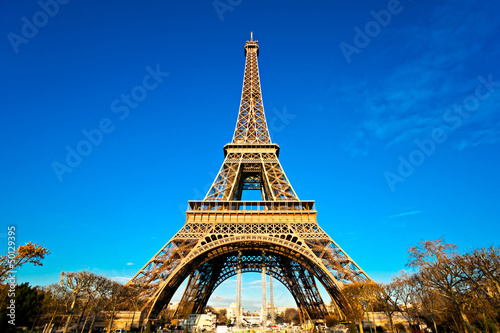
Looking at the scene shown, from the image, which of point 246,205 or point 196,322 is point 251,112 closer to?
point 246,205

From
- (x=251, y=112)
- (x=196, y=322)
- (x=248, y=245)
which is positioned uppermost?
(x=251, y=112)

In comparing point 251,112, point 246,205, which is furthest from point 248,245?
point 251,112

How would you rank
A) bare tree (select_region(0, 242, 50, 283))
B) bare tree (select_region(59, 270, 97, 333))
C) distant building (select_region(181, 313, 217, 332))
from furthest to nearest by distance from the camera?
distant building (select_region(181, 313, 217, 332))
bare tree (select_region(59, 270, 97, 333))
bare tree (select_region(0, 242, 50, 283))

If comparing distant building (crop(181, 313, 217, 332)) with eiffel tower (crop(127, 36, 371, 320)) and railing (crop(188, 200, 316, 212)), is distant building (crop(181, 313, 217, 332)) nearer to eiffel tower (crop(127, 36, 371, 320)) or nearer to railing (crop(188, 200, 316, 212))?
eiffel tower (crop(127, 36, 371, 320))

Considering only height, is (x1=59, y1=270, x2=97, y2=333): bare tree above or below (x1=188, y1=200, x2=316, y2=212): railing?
below

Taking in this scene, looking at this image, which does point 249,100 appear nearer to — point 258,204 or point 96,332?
point 258,204

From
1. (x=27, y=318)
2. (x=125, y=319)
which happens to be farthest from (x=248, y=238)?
(x=27, y=318)

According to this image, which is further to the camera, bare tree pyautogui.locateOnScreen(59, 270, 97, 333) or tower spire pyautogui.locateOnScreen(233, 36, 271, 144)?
tower spire pyautogui.locateOnScreen(233, 36, 271, 144)

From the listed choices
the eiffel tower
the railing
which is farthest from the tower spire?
the railing
